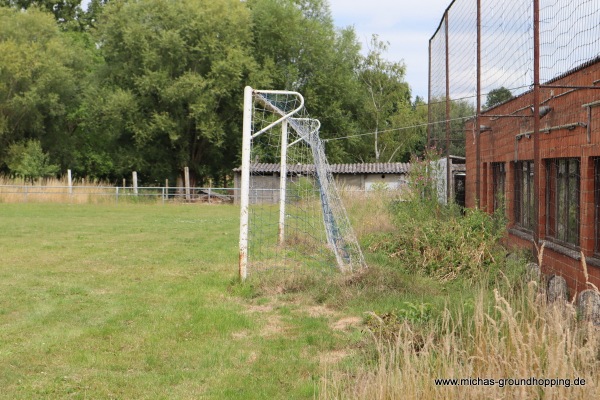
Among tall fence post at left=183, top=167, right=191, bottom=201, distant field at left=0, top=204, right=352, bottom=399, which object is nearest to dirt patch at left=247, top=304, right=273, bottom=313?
distant field at left=0, top=204, right=352, bottom=399

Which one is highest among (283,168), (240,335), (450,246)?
(283,168)

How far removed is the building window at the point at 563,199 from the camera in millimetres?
10391

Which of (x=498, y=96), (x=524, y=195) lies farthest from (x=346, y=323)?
(x=498, y=96)

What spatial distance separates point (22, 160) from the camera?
45.2 metres

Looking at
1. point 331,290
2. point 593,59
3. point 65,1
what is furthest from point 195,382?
point 65,1

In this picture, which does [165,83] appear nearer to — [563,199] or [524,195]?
[524,195]

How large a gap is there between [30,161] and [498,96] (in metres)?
35.8

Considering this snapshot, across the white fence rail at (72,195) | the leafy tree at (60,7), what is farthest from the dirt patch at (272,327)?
the leafy tree at (60,7)

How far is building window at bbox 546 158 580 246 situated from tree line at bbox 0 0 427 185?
3297cm

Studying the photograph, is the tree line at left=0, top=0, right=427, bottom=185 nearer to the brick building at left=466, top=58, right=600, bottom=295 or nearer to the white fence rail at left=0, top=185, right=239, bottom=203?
the white fence rail at left=0, top=185, right=239, bottom=203

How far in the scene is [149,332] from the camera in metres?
8.27

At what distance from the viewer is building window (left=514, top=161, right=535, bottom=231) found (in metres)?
13.2

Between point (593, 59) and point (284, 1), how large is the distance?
43.1m

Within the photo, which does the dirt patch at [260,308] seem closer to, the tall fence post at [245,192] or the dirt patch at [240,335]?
the dirt patch at [240,335]
